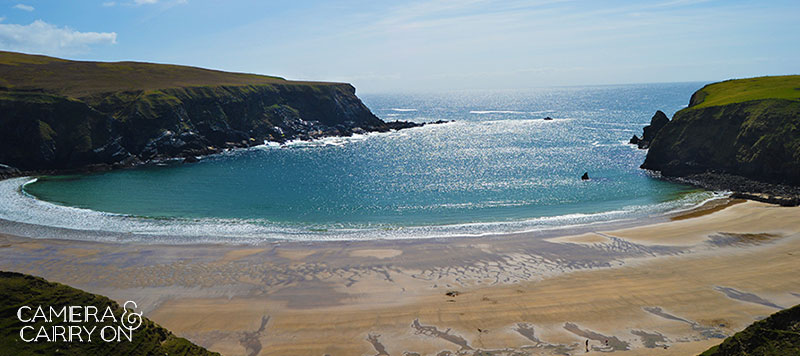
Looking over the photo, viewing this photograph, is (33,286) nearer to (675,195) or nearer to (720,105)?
(675,195)

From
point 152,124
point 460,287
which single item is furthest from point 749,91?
point 152,124

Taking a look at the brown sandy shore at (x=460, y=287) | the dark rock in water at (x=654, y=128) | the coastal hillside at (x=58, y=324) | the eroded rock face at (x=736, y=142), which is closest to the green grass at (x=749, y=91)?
the eroded rock face at (x=736, y=142)

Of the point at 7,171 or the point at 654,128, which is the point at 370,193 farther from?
the point at 654,128

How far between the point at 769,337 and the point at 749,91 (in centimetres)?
6724

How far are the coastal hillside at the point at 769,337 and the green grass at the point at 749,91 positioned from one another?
56069 millimetres

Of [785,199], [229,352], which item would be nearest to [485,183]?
[785,199]

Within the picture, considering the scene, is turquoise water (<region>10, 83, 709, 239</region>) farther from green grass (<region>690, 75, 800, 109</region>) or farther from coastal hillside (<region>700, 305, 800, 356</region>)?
coastal hillside (<region>700, 305, 800, 356</region>)

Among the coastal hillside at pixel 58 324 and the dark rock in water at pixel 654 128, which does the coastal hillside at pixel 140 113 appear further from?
the coastal hillside at pixel 58 324

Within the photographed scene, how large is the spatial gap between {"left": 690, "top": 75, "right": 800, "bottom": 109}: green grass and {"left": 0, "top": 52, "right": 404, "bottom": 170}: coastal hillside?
68743mm

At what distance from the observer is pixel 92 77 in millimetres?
94438

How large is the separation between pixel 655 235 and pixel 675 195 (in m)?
16.7

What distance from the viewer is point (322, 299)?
79.9 feet

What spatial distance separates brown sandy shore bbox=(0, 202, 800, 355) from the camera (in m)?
19.8

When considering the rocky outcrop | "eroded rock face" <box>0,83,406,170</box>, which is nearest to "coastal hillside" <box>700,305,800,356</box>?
the rocky outcrop
